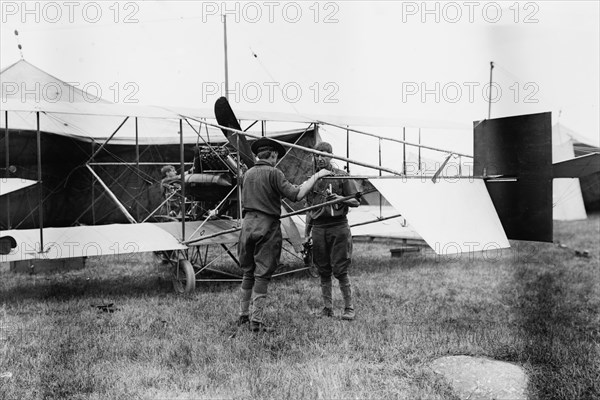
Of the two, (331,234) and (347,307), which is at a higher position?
(331,234)

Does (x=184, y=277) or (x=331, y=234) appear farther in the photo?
(x=184, y=277)

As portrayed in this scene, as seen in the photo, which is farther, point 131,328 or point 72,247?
point 72,247

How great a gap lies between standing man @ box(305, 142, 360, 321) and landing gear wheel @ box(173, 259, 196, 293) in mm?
2235

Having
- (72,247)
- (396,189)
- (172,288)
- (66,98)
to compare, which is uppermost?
(66,98)

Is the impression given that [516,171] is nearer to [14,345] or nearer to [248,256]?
[248,256]

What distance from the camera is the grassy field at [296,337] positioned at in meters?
3.68

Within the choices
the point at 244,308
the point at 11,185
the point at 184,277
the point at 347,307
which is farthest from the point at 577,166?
the point at 11,185

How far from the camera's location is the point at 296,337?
4.95 meters

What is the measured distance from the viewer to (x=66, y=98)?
15.5 m

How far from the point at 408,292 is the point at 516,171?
3.06 m

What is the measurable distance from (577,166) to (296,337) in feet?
10.4

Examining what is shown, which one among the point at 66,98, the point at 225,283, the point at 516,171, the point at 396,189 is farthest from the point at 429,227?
the point at 66,98

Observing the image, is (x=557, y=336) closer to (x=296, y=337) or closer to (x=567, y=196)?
(x=296, y=337)

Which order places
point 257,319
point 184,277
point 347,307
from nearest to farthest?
point 257,319, point 347,307, point 184,277
